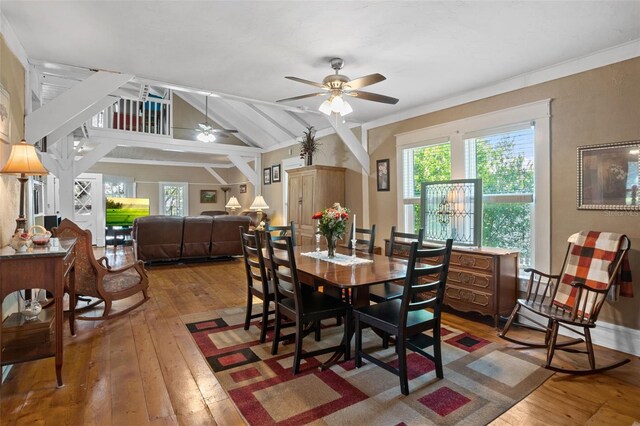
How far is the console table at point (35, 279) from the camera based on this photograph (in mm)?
2051

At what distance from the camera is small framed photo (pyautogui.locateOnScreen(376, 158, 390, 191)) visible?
16.8 feet

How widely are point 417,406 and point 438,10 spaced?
2.56 m

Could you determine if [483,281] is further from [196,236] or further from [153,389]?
[196,236]

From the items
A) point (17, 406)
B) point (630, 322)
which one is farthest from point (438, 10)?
point (17, 406)

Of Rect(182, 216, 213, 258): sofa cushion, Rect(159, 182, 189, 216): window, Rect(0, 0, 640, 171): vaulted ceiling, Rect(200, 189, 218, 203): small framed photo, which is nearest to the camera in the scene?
Rect(0, 0, 640, 171): vaulted ceiling

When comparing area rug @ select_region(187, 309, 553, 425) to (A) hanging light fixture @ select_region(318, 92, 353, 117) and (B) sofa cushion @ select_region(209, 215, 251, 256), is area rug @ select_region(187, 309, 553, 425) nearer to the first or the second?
(A) hanging light fixture @ select_region(318, 92, 353, 117)

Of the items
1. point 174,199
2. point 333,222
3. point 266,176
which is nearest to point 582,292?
point 333,222

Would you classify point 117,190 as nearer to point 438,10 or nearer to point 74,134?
point 74,134

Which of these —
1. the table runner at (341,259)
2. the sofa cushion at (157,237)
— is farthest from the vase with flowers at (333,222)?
the sofa cushion at (157,237)

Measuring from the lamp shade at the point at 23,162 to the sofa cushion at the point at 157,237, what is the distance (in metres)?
3.55

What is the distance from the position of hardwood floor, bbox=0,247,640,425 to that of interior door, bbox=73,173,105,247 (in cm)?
700

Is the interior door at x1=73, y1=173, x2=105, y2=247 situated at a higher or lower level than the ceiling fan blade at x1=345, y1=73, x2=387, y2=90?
lower

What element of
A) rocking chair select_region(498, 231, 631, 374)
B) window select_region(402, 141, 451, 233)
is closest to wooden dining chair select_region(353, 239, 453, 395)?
rocking chair select_region(498, 231, 631, 374)

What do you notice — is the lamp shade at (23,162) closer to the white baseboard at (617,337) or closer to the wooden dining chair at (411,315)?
the wooden dining chair at (411,315)
